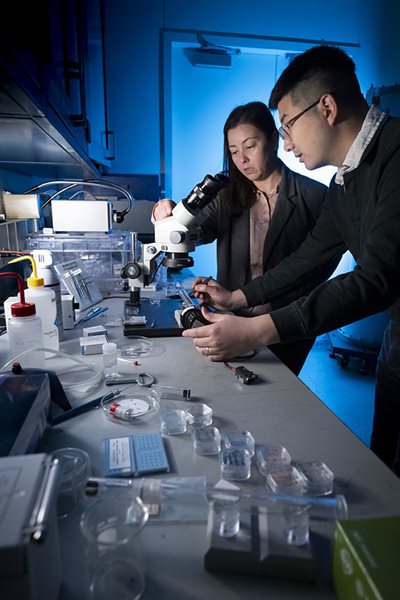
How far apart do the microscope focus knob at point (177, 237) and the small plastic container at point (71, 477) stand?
0.75 m

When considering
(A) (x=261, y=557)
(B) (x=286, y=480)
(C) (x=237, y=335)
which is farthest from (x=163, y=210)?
(A) (x=261, y=557)

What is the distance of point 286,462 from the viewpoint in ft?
2.11

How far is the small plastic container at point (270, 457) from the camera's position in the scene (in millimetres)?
634

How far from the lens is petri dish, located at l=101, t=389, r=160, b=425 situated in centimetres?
78

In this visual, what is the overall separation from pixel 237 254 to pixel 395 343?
0.79 m

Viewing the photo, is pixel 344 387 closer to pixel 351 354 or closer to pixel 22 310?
pixel 351 354

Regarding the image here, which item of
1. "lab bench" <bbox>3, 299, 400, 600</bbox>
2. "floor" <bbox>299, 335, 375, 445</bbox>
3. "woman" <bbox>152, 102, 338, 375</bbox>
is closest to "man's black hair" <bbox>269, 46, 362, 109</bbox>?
"woman" <bbox>152, 102, 338, 375</bbox>

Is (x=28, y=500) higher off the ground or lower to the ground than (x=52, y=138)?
lower

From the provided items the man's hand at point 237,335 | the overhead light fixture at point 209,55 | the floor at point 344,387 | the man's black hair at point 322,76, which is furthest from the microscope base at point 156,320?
the overhead light fixture at point 209,55

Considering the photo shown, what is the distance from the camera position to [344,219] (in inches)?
51.6

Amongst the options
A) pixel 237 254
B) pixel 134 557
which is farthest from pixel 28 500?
pixel 237 254

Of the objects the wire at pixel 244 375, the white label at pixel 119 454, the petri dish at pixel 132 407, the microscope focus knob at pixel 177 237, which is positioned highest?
the microscope focus knob at pixel 177 237

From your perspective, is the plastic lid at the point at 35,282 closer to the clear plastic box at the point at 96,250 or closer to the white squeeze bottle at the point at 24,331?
the white squeeze bottle at the point at 24,331

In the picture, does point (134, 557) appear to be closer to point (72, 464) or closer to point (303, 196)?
point (72, 464)
